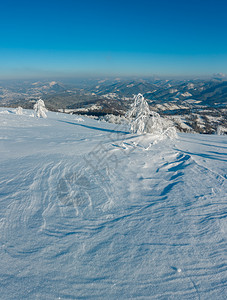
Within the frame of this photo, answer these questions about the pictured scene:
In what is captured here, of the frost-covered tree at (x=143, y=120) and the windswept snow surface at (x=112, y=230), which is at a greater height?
the frost-covered tree at (x=143, y=120)

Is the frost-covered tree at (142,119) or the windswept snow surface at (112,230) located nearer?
the windswept snow surface at (112,230)

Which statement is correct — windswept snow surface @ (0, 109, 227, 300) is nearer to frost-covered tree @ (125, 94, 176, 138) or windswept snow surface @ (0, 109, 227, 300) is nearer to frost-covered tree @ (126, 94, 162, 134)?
frost-covered tree @ (125, 94, 176, 138)

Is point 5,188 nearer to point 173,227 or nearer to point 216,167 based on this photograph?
point 173,227

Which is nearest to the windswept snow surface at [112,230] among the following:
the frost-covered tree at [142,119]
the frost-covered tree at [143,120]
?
the frost-covered tree at [143,120]

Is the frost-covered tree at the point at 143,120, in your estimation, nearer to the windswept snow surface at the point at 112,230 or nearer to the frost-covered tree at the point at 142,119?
the frost-covered tree at the point at 142,119

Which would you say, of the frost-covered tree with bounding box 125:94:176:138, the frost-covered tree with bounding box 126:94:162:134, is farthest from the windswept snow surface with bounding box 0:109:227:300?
the frost-covered tree with bounding box 126:94:162:134

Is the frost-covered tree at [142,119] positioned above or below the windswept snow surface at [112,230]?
above

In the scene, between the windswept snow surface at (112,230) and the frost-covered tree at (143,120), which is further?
the frost-covered tree at (143,120)

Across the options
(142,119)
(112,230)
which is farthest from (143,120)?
(112,230)
